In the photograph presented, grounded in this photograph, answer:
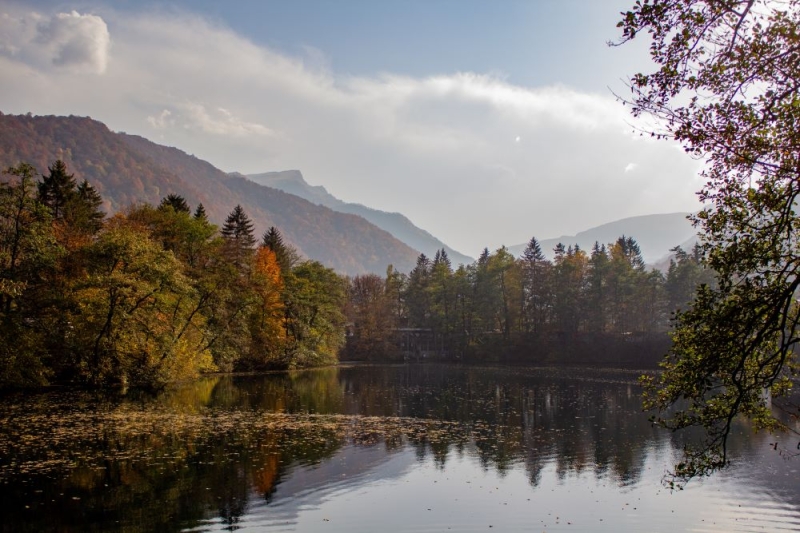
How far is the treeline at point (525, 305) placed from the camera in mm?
94812

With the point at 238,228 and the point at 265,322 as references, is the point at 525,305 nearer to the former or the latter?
the point at 265,322

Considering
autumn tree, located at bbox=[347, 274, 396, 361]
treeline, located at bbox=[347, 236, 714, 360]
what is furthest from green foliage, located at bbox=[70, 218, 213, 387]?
treeline, located at bbox=[347, 236, 714, 360]

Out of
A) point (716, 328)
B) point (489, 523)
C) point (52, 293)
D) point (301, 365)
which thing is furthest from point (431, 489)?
point (301, 365)

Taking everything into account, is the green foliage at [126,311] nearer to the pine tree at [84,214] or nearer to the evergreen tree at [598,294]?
the pine tree at [84,214]

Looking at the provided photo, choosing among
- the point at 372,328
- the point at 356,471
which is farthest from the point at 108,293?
the point at 372,328

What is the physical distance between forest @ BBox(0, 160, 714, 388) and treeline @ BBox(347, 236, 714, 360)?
0.92ft

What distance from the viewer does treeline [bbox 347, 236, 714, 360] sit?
311 feet

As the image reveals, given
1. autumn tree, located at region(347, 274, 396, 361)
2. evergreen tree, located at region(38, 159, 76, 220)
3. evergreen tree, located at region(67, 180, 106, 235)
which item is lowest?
autumn tree, located at region(347, 274, 396, 361)

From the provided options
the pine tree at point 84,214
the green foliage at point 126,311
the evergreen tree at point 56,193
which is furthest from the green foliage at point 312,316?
the green foliage at point 126,311

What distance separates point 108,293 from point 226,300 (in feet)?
68.5

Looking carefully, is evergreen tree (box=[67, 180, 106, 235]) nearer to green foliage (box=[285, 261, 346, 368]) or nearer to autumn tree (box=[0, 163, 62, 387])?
autumn tree (box=[0, 163, 62, 387])

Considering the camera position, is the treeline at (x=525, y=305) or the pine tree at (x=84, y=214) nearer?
the pine tree at (x=84, y=214)

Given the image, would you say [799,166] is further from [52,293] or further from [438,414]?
[52,293]

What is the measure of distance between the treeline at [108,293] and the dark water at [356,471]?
4.77m
